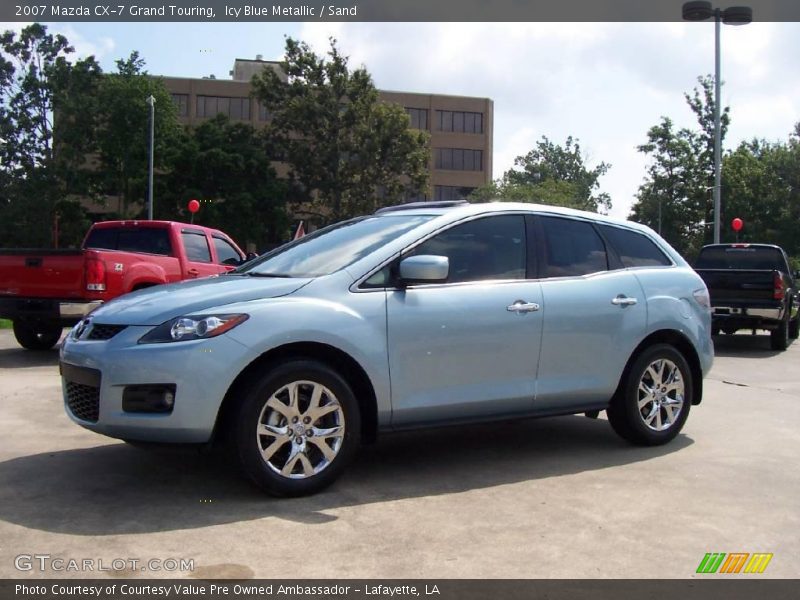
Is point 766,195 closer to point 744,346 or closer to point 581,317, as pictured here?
point 744,346

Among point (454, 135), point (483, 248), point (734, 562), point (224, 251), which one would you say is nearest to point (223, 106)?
point (454, 135)

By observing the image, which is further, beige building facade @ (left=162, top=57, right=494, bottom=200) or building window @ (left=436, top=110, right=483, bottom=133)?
building window @ (left=436, top=110, right=483, bottom=133)

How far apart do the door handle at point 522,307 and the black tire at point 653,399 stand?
1.07 m

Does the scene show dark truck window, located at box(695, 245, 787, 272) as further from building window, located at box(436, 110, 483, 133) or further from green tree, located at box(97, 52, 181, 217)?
building window, located at box(436, 110, 483, 133)

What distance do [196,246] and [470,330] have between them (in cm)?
812

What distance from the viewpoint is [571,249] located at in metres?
6.01

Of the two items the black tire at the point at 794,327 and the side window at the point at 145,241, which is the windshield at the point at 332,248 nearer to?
the side window at the point at 145,241

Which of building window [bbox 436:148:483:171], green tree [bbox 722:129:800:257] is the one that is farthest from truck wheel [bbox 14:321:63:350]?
building window [bbox 436:148:483:171]

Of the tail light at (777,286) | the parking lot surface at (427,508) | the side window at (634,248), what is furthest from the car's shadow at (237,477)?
the tail light at (777,286)

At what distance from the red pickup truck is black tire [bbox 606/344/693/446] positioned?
22.9 feet

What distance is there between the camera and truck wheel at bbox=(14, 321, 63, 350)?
12.1 meters

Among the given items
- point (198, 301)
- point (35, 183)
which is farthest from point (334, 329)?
point (35, 183)
